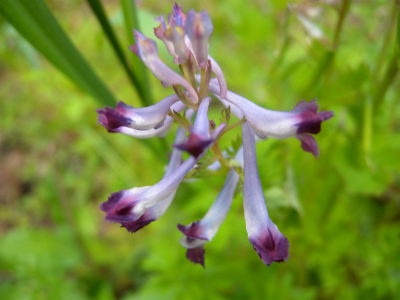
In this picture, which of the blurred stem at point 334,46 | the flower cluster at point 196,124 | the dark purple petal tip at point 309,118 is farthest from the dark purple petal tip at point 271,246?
the blurred stem at point 334,46

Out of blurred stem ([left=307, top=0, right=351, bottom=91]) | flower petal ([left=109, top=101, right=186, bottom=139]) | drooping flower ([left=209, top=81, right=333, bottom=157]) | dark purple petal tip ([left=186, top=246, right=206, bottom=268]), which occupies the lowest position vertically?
dark purple petal tip ([left=186, top=246, right=206, bottom=268])

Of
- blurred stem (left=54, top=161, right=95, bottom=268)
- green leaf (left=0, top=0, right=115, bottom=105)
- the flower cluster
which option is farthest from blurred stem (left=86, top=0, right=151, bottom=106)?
blurred stem (left=54, top=161, right=95, bottom=268)

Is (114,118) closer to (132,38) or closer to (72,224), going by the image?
(132,38)

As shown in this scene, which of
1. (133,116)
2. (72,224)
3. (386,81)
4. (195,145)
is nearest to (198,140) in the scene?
(195,145)

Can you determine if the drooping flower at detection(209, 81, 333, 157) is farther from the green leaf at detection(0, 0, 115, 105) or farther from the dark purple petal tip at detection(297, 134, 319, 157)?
the green leaf at detection(0, 0, 115, 105)

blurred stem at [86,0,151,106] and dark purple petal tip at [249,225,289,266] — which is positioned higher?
blurred stem at [86,0,151,106]

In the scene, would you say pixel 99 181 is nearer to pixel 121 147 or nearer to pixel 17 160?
pixel 121 147

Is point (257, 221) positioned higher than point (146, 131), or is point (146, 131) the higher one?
point (146, 131)
